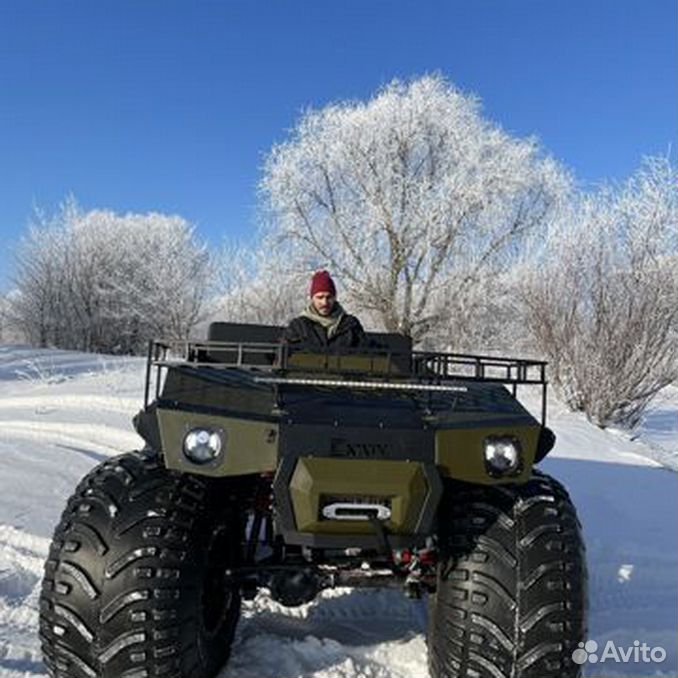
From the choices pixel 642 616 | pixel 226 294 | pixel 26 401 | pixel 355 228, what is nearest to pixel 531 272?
pixel 355 228

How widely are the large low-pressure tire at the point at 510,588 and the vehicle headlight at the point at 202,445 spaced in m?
0.88

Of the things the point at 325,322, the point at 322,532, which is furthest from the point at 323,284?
the point at 322,532

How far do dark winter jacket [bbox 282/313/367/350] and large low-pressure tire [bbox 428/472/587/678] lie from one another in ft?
5.08

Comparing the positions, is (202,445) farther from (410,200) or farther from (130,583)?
(410,200)

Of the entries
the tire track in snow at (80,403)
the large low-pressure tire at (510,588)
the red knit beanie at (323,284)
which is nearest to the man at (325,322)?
the red knit beanie at (323,284)

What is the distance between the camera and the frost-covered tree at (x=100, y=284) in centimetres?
3316

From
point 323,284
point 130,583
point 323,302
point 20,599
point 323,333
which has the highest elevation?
point 323,284

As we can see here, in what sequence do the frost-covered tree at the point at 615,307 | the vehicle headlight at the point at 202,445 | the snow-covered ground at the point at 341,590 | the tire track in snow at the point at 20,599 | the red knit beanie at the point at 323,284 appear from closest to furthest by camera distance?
1. the vehicle headlight at the point at 202,445
2. the tire track in snow at the point at 20,599
3. the snow-covered ground at the point at 341,590
4. the red knit beanie at the point at 323,284
5. the frost-covered tree at the point at 615,307

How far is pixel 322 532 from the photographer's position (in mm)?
2658

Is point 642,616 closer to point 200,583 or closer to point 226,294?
point 200,583

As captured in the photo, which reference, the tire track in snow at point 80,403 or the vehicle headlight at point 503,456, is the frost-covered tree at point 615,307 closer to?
the tire track in snow at point 80,403

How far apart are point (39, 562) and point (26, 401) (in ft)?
22.5

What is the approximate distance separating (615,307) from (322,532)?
1178cm

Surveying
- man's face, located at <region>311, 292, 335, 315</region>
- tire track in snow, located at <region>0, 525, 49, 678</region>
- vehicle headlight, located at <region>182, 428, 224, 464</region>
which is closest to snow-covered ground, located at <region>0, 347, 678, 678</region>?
tire track in snow, located at <region>0, 525, 49, 678</region>
